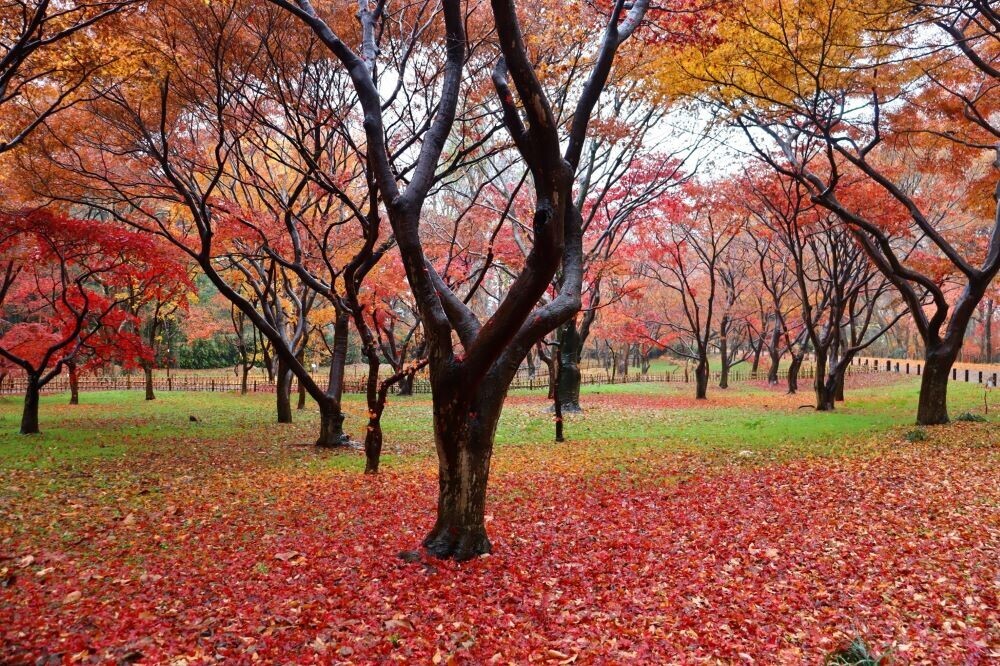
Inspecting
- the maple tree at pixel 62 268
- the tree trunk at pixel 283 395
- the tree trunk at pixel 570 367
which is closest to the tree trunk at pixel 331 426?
the tree trunk at pixel 283 395

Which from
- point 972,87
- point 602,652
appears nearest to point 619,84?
point 972,87

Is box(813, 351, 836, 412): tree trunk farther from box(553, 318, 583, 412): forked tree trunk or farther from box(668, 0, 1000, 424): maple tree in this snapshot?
box(553, 318, 583, 412): forked tree trunk

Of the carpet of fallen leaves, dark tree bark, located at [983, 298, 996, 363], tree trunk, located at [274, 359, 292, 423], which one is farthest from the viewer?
dark tree bark, located at [983, 298, 996, 363]

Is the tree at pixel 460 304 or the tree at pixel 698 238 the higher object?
the tree at pixel 698 238

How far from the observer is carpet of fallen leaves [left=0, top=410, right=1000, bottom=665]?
3893mm

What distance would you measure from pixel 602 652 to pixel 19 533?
594cm

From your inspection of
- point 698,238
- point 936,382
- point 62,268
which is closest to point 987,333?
point 698,238

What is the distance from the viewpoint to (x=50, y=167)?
37.5 feet

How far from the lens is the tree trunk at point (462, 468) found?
5.06m

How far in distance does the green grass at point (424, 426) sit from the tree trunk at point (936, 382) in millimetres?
632

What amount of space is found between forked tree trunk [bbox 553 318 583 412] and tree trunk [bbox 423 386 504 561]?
11409 mm

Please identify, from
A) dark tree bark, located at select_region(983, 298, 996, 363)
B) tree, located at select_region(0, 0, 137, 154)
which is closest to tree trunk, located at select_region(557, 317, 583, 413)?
tree, located at select_region(0, 0, 137, 154)

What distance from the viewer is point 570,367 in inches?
671

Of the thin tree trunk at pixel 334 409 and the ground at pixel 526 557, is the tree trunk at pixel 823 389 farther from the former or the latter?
the thin tree trunk at pixel 334 409
